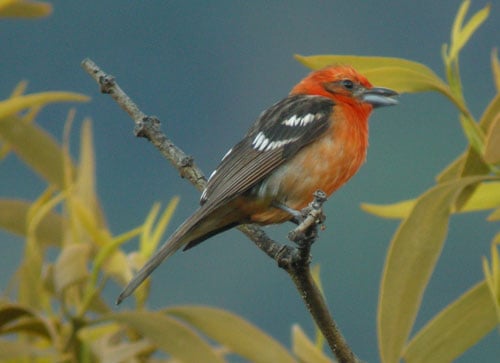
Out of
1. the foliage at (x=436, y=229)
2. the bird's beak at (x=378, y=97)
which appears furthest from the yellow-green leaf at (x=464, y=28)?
the bird's beak at (x=378, y=97)

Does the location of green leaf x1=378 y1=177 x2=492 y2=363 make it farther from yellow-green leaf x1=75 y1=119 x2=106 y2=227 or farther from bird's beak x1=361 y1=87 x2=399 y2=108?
bird's beak x1=361 y1=87 x2=399 y2=108

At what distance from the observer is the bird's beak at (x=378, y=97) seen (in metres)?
3.01

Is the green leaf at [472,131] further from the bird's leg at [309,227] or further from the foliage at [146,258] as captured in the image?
the bird's leg at [309,227]

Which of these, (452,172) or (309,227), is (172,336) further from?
(452,172)

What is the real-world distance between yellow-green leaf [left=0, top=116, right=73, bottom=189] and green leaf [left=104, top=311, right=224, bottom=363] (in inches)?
15.6

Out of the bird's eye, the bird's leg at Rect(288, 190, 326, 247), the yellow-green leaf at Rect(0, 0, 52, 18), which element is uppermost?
the yellow-green leaf at Rect(0, 0, 52, 18)

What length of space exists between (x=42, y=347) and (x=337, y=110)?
151 cm

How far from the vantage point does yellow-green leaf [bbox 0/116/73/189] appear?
176cm

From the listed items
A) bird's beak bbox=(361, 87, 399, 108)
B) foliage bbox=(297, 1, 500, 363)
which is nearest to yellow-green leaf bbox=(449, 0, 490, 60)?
foliage bbox=(297, 1, 500, 363)

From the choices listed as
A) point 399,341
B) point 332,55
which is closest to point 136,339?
point 399,341

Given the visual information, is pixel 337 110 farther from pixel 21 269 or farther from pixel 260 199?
pixel 21 269

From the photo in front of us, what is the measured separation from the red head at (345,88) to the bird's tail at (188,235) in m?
0.68

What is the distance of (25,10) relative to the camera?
194 cm

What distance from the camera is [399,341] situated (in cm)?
167
